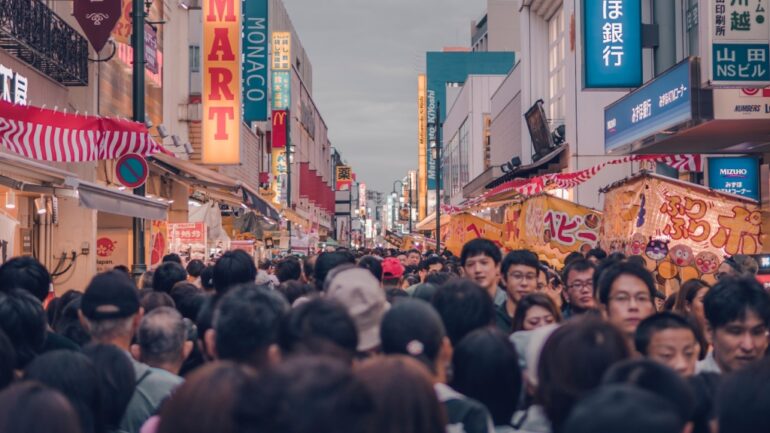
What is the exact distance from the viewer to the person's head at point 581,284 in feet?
26.6

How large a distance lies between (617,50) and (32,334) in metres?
19.1

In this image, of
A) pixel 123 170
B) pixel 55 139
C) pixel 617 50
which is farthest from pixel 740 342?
pixel 617 50

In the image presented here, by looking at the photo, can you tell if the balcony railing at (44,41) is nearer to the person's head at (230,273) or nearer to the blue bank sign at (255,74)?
the person's head at (230,273)

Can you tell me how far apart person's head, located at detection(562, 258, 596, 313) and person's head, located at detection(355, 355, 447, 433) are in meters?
5.18

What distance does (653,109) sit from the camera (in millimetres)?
19328

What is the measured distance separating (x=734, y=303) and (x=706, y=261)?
862 cm

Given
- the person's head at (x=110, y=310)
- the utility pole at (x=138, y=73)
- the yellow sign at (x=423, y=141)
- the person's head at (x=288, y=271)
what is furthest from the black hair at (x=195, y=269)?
the yellow sign at (x=423, y=141)

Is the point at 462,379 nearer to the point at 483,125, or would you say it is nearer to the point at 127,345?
the point at 127,345

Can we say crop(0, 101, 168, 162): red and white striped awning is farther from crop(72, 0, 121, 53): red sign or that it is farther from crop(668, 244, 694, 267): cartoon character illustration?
crop(668, 244, 694, 267): cartoon character illustration

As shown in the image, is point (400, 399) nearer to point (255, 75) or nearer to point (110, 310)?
point (110, 310)

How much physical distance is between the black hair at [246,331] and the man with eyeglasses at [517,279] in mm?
3441

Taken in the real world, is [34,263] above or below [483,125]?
below

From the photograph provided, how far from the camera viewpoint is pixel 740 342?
5750mm

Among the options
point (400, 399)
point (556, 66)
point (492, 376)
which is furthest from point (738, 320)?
point (556, 66)
